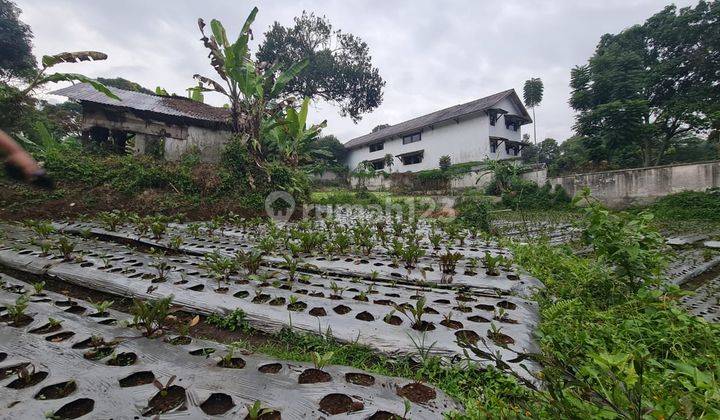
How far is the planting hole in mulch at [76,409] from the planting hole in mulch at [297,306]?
122cm

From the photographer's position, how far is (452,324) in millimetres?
2107

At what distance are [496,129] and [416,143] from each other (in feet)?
21.1

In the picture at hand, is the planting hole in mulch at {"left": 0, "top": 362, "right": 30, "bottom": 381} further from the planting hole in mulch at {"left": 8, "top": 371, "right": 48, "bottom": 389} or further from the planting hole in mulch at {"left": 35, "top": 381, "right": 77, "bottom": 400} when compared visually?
the planting hole in mulch at {"left": 35, "top": 381, "right": 77, "bottom": 400}

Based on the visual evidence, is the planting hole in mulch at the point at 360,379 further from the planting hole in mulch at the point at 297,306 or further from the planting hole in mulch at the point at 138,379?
the planting hole in mulch at the point at 138,379

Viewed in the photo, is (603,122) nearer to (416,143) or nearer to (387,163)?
(416,143)

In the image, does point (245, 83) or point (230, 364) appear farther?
point (245, 83)

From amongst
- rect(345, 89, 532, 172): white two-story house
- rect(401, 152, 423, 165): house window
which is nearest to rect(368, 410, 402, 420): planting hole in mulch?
rect(345, 89, 532, 172): white two-story house

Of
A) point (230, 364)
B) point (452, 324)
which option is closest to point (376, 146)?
point (452, 324)

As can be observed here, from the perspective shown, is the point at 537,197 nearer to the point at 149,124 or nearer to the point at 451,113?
the point at 451,113

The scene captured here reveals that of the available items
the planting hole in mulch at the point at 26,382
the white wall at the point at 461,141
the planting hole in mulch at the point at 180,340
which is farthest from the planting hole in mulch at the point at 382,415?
the white wall at the point at 461,141

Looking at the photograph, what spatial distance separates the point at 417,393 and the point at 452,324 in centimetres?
73

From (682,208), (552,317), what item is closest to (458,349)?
(552,317)

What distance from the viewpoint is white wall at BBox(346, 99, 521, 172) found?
2208 cm

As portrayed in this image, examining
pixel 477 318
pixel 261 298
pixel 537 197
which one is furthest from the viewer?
pixel 537 197
